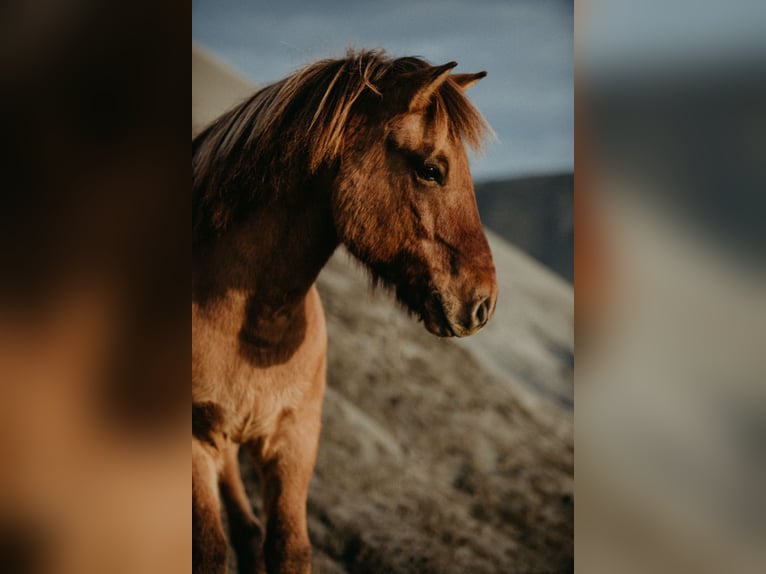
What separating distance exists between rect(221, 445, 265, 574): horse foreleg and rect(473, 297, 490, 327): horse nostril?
2.28 ft

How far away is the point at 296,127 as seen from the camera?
1802mm

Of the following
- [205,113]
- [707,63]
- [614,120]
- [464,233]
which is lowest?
[464,233]

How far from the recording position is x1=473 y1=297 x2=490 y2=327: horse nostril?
1.82 metres

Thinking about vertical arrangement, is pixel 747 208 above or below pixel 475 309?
above

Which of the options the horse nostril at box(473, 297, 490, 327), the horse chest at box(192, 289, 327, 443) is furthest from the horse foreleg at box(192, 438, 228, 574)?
the horse nostril at box(473, 297, 490, 327)

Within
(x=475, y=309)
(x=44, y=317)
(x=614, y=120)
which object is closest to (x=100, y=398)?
(x=44, y=317)

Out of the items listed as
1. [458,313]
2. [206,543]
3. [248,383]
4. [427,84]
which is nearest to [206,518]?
[206,543]

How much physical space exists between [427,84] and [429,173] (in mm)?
206

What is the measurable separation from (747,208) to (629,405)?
54 cm

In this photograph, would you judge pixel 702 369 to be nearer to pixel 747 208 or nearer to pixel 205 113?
pixel 747 208

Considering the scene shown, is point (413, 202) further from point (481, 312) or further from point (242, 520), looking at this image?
point (242, 520)

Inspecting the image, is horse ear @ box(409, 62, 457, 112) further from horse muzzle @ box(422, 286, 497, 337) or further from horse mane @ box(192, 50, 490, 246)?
horse muzzle @ box(422, 286, 497, 337)

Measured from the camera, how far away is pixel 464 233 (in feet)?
5.93

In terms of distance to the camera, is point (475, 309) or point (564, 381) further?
point (564, 381)
